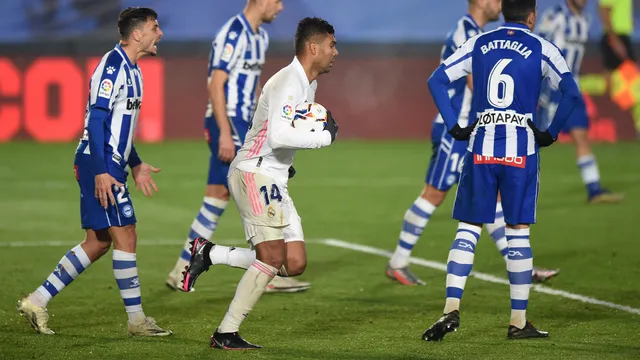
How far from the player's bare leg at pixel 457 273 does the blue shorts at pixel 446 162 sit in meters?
1.73

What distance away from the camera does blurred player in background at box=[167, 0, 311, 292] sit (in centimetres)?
837

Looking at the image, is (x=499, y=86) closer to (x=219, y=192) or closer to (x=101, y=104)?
(x=101, y=104)

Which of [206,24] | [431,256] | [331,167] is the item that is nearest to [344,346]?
[431,256]

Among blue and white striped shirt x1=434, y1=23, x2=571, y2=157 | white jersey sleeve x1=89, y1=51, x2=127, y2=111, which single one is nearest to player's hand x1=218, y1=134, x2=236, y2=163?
white jersey sleeve x1=89, y1=51, x2=127, y2=111

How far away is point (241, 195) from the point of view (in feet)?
20.9

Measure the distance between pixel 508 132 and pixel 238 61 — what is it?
2.66 m

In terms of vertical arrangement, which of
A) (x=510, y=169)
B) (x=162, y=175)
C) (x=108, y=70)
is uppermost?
(x=108, y=70)

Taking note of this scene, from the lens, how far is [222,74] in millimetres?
8445

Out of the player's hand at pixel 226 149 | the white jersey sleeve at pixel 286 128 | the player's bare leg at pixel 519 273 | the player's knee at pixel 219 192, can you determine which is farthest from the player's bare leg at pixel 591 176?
the white jersey sleeve at pixel 286 128

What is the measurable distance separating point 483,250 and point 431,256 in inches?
20.8

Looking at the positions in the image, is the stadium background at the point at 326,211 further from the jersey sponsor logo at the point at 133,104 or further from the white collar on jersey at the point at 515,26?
Result: the white collar on jersey at the point at 515,26

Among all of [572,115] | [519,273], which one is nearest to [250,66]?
[519,273]

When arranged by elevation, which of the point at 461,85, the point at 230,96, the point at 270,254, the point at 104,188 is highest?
the point at 461,85

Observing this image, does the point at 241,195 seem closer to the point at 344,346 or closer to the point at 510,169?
the point at 344,346
